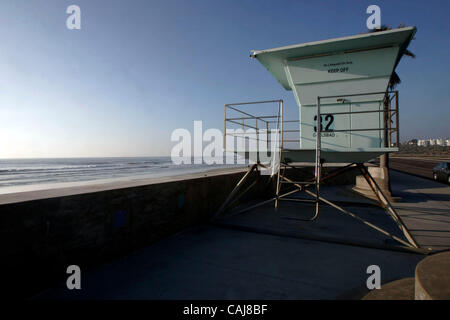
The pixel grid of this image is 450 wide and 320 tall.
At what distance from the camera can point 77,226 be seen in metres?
3.61

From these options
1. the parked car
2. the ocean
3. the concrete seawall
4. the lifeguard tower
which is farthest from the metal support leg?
the parked car

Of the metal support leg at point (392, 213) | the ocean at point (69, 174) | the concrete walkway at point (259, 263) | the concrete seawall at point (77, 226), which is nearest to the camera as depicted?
the concrete seawall at point (77, 226)

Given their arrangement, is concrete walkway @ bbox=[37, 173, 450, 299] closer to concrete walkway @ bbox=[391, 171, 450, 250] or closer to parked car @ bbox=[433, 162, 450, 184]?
concrete walkway @ bbox=[391, 171, 450, 250]

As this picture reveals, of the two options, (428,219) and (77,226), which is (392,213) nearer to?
(428,219)

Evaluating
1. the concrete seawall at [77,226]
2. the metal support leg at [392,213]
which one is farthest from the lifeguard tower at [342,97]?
the concrete seawall at [77,226]

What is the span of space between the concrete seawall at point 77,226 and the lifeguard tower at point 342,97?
6.95ft

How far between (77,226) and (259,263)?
10.2 feet

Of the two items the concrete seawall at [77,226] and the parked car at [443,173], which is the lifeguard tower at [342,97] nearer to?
the concrete seawall at [77,226]

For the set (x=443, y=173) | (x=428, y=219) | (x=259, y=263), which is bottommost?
(x=428, y=219)

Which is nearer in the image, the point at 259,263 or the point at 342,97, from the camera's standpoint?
the point at 259,263

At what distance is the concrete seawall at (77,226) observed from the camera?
2902mm

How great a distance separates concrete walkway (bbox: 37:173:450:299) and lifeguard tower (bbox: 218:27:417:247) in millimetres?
851

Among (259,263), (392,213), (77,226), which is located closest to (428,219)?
(392,213)
